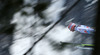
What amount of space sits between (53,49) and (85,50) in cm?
24

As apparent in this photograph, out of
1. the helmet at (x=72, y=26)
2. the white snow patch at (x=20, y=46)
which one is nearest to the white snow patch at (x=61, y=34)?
the helmet at (x=72, y=26)

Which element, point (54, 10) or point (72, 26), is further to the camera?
point (54, 10)

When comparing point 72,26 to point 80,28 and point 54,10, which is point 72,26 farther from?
point 54,10

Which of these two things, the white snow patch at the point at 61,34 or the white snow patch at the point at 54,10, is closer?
the white snow patch at the point at 61,34

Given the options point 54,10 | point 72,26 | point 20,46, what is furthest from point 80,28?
point 20,46

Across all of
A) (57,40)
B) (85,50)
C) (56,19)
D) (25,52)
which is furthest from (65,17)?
(25,52)

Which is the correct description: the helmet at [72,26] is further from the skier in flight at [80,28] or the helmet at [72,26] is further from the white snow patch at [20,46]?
the white snow patch at [20,46]

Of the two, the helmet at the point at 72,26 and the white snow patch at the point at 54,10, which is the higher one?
the white snow patch at the point at 54,10

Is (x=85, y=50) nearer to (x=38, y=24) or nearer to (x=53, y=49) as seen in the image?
(x=53, y=49)

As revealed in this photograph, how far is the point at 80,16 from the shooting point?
1433 mm

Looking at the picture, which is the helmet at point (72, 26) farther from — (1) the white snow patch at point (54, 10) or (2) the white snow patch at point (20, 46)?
(2) the white snow patch at point (20, 46)

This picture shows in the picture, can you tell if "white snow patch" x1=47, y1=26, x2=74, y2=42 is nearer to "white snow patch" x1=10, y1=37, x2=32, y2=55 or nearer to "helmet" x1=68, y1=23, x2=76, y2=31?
"helmet" x1=68, y1=23, x2=76, y2=31

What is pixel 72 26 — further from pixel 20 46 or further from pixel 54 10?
pixel 20 46

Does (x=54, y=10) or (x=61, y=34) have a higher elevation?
(x=54, y=10)
